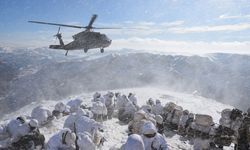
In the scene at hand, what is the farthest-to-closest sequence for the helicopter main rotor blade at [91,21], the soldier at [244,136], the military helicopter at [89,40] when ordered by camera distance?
the military helicopter at [89,40], the helicopter main rotor blade at [91,21], the soldier at [244,136]

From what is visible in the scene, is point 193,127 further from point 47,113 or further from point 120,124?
point 47,113

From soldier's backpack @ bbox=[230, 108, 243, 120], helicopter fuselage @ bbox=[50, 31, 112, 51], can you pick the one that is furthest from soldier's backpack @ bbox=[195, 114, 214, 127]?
helicopter fuselage @ bbox=[50, 31, 112, 51]

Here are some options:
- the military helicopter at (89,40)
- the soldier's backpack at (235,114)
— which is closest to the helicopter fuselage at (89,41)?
the military helicopter at (89,40)

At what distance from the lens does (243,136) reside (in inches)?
546

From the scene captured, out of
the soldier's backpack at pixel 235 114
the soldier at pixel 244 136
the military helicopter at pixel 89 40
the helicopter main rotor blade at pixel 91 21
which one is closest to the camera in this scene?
the soldier at pixel 244 136

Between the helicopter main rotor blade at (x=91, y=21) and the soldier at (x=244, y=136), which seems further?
the helicopter main rotor blade at (x=91, y=21)

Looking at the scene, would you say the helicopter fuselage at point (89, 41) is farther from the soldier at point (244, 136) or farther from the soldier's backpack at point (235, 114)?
the soldier at point (244, 136)

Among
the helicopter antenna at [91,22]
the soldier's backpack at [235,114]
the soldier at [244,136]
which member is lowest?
the soldier at [244,136]

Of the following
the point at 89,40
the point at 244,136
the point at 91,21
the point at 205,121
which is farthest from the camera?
the point at 89,40

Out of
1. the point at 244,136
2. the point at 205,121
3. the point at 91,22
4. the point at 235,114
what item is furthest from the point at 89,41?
the point at 244,136

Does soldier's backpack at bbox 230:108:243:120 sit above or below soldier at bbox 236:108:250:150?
above

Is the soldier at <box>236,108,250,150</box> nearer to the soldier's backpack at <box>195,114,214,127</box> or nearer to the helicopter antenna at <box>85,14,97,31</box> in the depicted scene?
the soldier's backpack at <box>195,114,214,127</box>

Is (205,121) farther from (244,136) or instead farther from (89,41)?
(89,41)

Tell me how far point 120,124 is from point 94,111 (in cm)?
221
